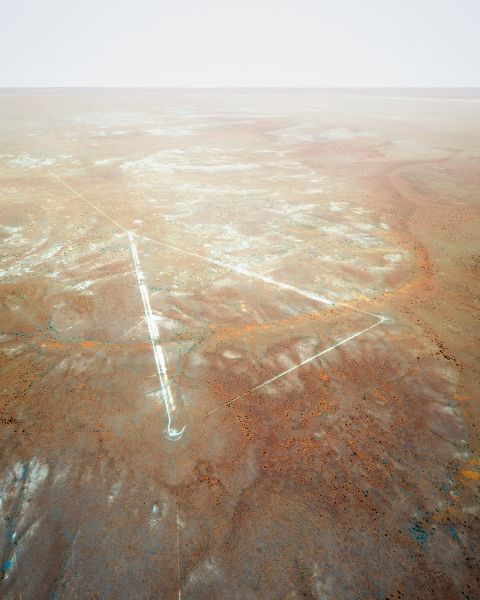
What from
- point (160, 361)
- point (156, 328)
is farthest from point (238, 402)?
point (156, 328)

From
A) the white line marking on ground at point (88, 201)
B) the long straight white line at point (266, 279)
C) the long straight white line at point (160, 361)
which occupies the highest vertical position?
the long straight white line at point (160, 361)

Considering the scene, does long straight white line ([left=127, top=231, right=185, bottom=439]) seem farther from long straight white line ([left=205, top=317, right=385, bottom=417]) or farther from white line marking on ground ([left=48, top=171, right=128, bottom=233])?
white line marking on ground ([left=48, top=171, right=128, bottom=233])

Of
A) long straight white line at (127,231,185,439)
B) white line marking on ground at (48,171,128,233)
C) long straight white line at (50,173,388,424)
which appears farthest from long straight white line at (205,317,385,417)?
white line marking on ground at (48,171,128,233)

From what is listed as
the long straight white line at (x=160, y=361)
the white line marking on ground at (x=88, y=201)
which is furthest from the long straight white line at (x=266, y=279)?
the white line marking on ground at (x=88, y=201)

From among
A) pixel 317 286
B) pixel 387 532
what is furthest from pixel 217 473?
pixel 317 286

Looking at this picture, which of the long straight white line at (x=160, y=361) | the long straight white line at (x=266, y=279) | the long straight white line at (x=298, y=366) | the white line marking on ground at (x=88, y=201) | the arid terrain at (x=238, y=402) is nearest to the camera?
the arid terrain at (x=238, y=402)

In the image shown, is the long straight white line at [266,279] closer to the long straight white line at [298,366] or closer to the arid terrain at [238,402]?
the arid terrain at [238,402]

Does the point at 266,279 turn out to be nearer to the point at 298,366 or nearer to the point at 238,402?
the point at 298,366

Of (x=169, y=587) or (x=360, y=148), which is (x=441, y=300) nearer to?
(x=169, y=587)
